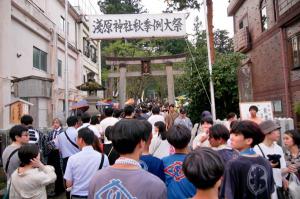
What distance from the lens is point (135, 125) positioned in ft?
8.09

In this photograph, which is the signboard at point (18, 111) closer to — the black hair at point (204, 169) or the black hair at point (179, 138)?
the black hair at point (179, 138)

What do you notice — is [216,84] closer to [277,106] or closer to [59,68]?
[277,106]

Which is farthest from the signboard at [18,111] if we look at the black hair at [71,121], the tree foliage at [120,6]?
the tree foliage at [120,6]

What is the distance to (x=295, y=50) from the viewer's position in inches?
476

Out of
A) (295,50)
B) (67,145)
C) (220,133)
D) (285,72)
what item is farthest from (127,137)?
(285,72)

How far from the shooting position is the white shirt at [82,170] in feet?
13.3

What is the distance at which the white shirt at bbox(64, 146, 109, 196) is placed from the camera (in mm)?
4043

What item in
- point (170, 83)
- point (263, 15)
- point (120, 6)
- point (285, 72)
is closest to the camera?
point (285, 72)

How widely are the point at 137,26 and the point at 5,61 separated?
600 cm

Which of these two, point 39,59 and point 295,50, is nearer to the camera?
point 295,50

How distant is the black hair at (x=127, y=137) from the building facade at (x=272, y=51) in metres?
10.2

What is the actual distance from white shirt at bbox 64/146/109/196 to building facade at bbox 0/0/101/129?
6893 mm

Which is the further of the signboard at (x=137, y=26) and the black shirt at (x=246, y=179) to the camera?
the signboard at (x=137, y=26)

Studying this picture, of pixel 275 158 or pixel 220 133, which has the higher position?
→ pixel 220 133
